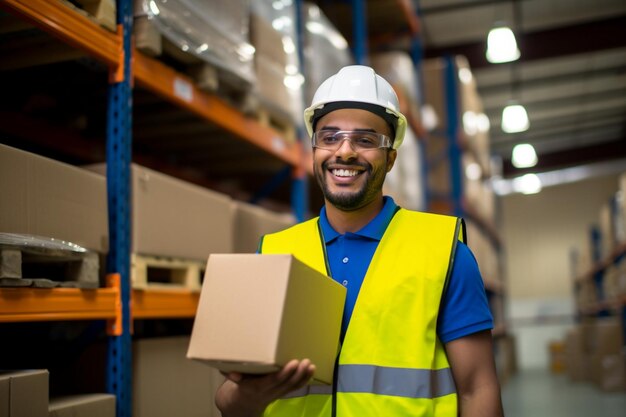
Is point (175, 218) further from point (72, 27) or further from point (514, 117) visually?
point (514, 117)

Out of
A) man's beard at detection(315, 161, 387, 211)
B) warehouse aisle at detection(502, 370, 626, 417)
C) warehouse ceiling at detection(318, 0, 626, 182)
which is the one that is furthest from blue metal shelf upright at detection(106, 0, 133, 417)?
warehouse aisle at detection(502, 370, 626, 417)

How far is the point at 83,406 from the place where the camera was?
8.68ft

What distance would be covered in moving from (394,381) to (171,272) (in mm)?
1936

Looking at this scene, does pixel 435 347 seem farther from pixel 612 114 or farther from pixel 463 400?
pixel 612 114

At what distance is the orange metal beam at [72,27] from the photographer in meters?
2.51

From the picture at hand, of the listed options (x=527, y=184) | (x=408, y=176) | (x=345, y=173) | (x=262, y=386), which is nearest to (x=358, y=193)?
(x=345, y=173)

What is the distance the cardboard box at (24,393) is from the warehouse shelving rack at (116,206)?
8.5 inches

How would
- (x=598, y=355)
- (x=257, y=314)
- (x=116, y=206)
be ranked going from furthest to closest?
(x=598, y=355) → (x=116, y=206) → (x=257, y=314)

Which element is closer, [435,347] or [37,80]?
[435,347]

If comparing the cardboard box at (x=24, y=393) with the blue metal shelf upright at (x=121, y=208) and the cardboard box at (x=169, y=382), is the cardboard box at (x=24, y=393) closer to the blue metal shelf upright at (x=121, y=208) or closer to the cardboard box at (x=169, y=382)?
the blue metal shelf upright at (x=121, y=208)

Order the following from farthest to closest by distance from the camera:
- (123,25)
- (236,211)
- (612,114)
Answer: (612,114), (236,211), (123,25)

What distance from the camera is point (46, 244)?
2.47m

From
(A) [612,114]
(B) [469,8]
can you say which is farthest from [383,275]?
(A) [612,114]

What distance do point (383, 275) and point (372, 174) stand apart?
360 mm
